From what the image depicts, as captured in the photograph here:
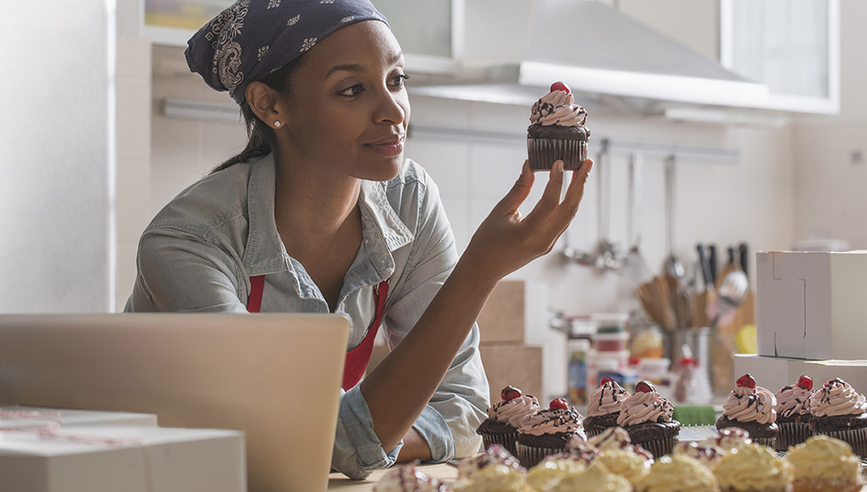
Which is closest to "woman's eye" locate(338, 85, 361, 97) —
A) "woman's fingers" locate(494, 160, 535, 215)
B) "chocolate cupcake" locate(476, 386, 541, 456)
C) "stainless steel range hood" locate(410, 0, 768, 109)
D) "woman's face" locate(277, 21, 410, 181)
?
"woman's face" locate(277, 21, 410, 181)

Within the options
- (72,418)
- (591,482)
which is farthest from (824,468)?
(72,418)

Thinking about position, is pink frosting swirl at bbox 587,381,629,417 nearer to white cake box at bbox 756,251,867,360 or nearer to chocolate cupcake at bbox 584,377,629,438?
chocolate cupcake at bbox 584,377,629,438

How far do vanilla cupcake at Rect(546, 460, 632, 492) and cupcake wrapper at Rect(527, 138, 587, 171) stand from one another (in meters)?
0.50

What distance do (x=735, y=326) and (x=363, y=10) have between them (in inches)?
101

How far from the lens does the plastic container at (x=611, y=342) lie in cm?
287

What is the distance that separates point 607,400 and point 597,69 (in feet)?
5.82

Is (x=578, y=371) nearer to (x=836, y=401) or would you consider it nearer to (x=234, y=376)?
(x=836, y=401)

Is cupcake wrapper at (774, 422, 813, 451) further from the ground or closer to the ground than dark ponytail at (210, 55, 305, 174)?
closer to the ground

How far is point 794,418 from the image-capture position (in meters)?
1.05

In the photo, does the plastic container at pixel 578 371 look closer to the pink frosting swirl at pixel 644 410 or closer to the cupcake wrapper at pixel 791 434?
the cupcake wrapper at pixel 791 434

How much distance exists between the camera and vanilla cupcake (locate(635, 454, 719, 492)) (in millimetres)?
604

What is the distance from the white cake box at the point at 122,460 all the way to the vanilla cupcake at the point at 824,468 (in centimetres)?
40

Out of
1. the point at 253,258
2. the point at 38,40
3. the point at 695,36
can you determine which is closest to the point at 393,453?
the point at 253,258

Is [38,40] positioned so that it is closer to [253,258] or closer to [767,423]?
[253,258]
